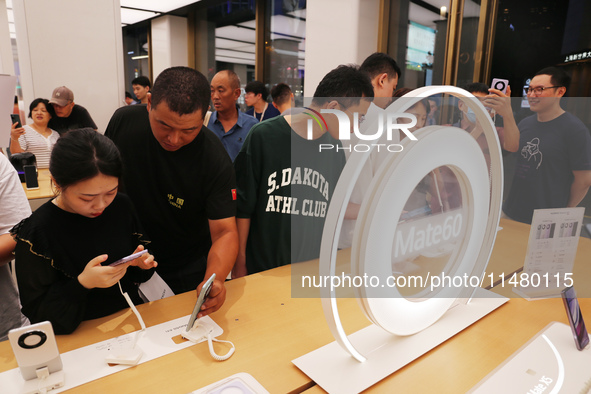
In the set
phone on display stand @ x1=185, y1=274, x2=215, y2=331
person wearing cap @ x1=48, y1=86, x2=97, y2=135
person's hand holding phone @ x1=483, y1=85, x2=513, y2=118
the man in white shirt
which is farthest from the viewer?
person wearing cap @ x1=48, y1=86, x2=97, y2=135

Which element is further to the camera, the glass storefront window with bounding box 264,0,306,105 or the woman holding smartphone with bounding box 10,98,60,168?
the glass storefront window with bounding box 264,0,306,105

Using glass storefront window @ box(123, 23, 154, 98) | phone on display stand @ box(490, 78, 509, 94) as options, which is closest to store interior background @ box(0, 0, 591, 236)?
phone on display stand @ box(490, 78, 509, 94)

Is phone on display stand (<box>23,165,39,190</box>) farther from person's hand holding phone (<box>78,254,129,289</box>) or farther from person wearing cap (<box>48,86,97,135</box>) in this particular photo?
person's hand holding phone (<box>78,254,129,289</box>)

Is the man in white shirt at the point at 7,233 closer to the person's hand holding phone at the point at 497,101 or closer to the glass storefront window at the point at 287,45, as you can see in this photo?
the person's hand holding phone at the point at 497,101

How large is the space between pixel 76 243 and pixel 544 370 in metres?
1.31

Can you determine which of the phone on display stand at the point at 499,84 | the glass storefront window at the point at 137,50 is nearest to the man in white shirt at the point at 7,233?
the phone on display stand at the point at 499,84

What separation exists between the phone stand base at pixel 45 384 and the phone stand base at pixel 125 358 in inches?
4.1

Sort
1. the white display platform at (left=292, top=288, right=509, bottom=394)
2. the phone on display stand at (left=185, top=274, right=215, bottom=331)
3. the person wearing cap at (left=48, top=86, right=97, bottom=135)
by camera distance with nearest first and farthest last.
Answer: the white display platform at (left=292, top=288, right=509, bottom=394) → the phone on display stand at (left=185, top=274, right=215, bottom=331) → the person wearing cap at (left=48, top=86, right=97, bottom=135)

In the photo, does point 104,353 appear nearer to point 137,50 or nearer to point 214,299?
point 214,299

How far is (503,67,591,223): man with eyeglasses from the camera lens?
2.45 m

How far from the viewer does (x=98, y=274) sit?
1015 millimetres

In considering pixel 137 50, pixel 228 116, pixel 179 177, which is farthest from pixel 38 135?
pixel 137 50

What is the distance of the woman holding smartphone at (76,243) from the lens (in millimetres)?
1056

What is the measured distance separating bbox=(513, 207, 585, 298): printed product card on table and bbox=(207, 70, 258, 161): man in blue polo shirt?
237 centimetres
